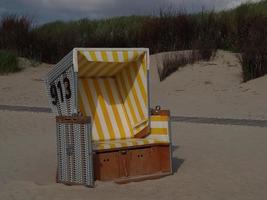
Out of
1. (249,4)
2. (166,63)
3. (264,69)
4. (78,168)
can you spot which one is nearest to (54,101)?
(78,168)

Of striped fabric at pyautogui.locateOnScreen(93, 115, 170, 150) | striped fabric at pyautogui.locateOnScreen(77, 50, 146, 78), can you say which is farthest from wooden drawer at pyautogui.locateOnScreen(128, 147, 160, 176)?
striped fabric at pyautogui.locateOnScreen(77, 50, 146, 78)

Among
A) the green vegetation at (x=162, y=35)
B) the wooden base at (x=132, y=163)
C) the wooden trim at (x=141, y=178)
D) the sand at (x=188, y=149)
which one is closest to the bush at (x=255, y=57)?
the sand at (x=188, y=149)

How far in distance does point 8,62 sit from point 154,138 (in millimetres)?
15197

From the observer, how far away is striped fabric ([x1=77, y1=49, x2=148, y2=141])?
7.66 m

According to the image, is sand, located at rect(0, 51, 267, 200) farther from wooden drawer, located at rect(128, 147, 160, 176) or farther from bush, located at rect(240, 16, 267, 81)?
bush, located at rect(240, 16, 267, 81)

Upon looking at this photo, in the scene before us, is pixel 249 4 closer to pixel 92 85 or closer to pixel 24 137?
pixel 24 137

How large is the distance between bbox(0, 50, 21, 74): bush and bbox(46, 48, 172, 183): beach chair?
14223 mm

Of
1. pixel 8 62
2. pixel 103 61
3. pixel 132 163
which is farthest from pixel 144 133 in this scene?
pixel 8 62

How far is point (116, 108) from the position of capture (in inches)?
317

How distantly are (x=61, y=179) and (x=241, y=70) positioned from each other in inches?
470

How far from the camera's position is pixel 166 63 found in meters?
19.4

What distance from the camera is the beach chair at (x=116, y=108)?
6.82 metres

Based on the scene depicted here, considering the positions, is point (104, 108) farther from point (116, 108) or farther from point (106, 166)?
point (106, 166)

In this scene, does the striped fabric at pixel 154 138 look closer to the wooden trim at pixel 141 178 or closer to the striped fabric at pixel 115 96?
the striped fabric at pixel 115 96
